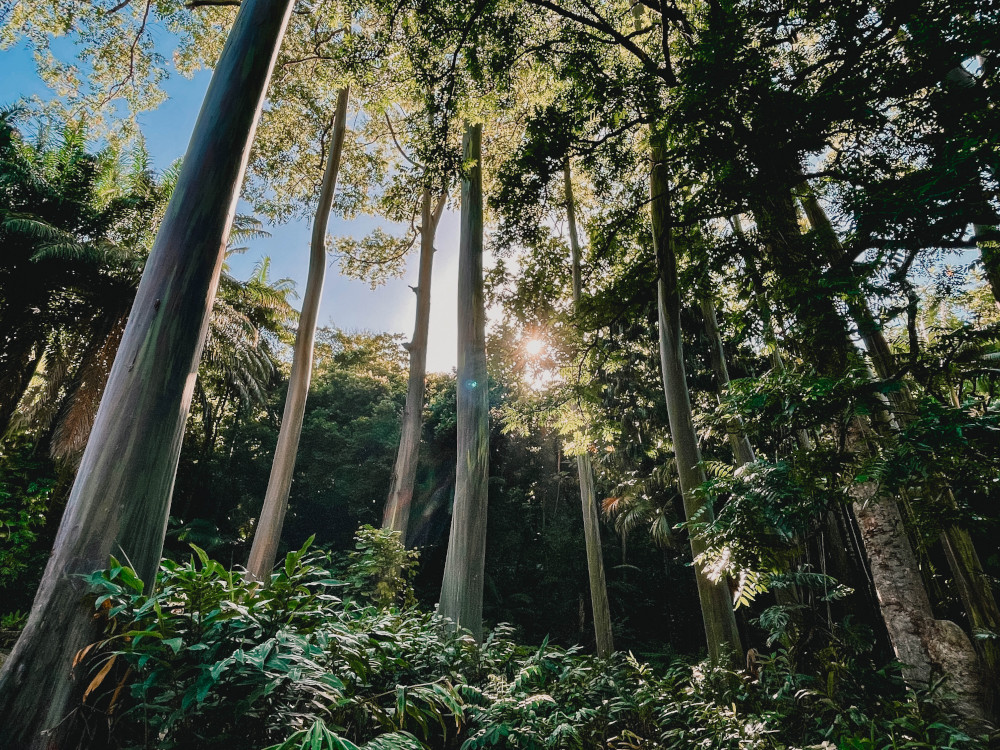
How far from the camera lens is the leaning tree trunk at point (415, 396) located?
33.0 feet

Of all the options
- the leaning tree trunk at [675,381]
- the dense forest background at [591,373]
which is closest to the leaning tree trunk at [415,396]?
the dense forest background at [591,373]

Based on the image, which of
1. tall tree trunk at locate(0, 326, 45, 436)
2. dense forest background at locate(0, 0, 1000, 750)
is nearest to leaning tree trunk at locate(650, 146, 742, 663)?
dense forest background at locate(0, 0, 1000, 750)

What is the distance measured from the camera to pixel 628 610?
14656 mm

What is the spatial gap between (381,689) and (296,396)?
7368 millimetres

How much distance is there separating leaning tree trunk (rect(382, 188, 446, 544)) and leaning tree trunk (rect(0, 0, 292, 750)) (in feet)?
23.6

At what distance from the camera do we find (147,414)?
2508mm

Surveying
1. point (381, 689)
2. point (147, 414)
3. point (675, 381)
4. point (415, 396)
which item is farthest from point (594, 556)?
point (147, 414)

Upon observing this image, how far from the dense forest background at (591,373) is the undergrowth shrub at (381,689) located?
0.07 feet

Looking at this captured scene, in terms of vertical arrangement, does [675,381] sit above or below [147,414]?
above

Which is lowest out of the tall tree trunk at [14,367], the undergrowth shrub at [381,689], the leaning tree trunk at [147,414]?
the undergrowth shrub at [381,689]

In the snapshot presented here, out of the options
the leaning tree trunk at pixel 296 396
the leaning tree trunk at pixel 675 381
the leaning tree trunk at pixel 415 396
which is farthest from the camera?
the leaning tree trunk at pixel 415 396

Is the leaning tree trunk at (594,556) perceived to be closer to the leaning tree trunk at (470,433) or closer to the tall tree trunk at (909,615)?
the leaning tree trunk at (470,433)

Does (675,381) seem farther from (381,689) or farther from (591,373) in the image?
(381,689)

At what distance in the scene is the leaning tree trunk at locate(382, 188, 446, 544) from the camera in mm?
10055
